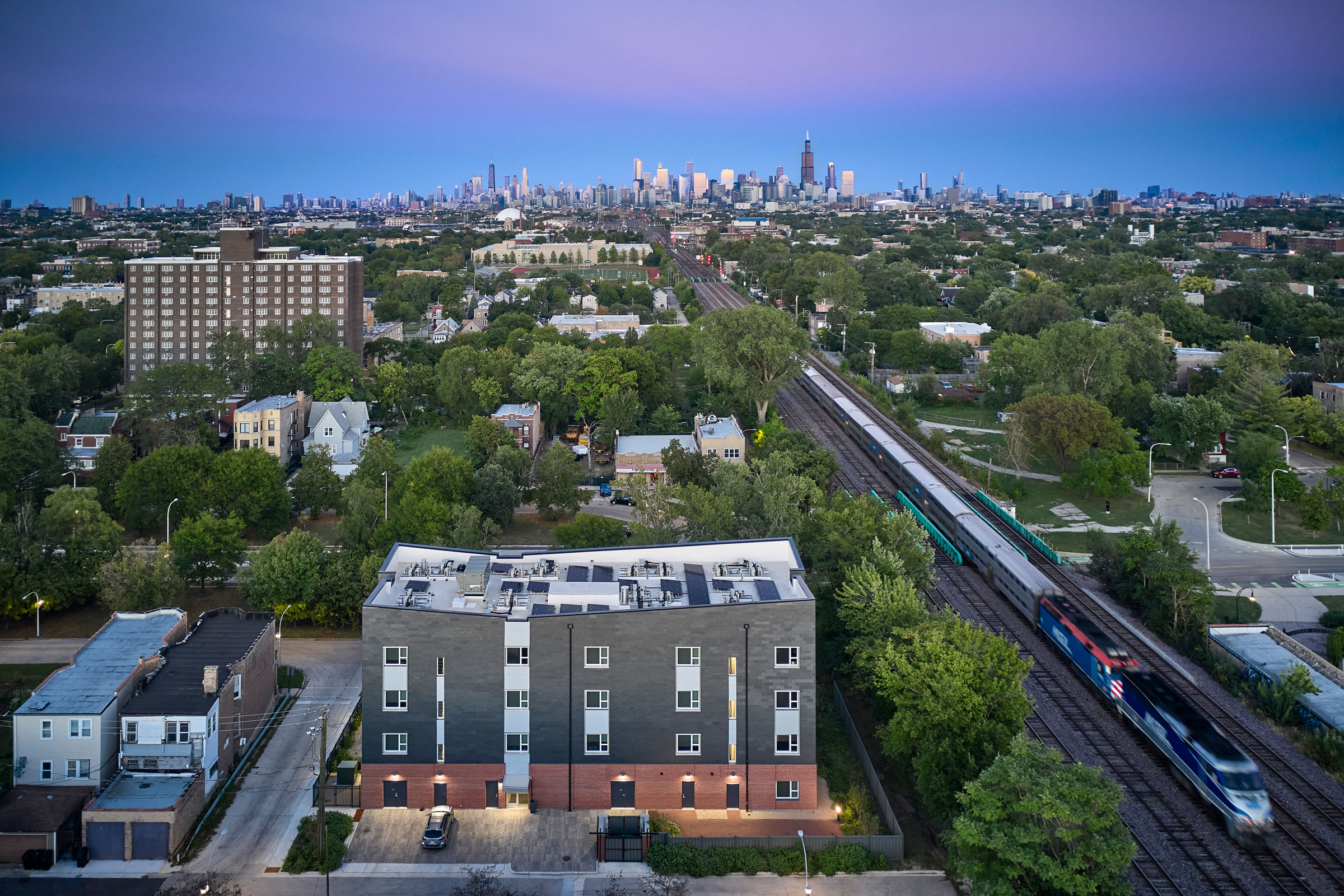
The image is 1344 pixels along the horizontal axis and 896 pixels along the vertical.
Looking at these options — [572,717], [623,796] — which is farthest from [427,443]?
[623,796]

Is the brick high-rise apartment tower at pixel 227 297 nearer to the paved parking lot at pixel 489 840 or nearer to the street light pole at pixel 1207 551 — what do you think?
the paved parking lot at pixel 489 840

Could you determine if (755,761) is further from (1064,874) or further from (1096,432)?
(1096,432)

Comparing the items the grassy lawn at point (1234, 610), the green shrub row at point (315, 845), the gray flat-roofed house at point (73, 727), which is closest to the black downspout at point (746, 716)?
the green shrub row at point (315, 845)

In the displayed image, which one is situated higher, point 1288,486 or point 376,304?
point 376,304

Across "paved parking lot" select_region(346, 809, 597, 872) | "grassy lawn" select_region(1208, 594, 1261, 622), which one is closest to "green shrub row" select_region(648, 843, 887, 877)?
"paved parking lot" select_region(346, 809, 597, 872)

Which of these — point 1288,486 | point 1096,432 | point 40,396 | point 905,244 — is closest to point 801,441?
point 1096,432

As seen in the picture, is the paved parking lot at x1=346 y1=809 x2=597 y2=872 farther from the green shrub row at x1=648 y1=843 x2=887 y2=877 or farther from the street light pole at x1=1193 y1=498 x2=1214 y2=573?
the street light pole at x1=1193 y1=498 x2=1214 y2=573
